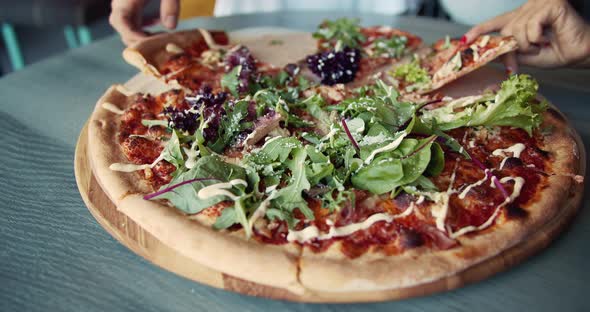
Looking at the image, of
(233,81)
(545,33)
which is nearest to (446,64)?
(545,33)

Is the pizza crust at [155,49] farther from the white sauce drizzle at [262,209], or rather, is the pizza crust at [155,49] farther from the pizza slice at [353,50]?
the white sauce drizzle at [262,209]

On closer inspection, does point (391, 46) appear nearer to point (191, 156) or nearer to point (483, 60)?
point (483, 60)

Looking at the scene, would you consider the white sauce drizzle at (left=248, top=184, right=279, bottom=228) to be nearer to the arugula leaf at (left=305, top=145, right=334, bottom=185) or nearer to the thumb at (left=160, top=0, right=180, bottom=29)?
the arugula leaf at (left=305, top=145, right=334, bottom=185)

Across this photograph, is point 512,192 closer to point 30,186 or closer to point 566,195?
point 566,195

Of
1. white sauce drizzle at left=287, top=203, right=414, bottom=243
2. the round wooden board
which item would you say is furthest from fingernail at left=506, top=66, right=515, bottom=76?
white sauce drizzle at left=287, top=203, right=414, bottom=243

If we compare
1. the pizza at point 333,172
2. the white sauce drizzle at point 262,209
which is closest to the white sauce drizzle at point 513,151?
the pizza at point 333,172

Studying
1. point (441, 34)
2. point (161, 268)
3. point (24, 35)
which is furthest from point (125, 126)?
point (24, 35)

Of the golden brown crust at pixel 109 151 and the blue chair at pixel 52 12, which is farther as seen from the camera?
the blue chair at pixel 52 12
